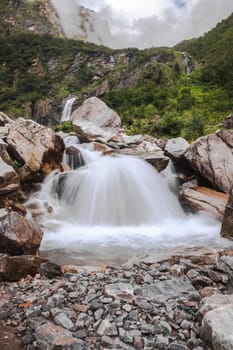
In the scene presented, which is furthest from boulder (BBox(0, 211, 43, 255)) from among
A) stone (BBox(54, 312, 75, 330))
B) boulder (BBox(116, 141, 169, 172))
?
boulder (BBox(116, 141, 169, 172))

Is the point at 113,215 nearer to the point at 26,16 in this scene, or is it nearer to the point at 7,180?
the point at 7,180

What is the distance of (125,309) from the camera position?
448 centimetres

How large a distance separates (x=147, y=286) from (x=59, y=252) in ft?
13.8

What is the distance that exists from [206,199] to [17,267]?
9031 mm

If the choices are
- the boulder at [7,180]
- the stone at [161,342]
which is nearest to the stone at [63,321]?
the stone at [161,342]

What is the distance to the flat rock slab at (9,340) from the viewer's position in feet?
13.3

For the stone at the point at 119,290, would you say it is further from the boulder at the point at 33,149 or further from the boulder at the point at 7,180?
the boulder at the point at 33,149

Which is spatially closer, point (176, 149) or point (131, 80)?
point (176, 149)

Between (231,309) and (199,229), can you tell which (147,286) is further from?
(199,229)

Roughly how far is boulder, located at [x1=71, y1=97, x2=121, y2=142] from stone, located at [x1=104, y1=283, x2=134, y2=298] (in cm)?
1661

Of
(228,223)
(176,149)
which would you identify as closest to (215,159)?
(176,149)

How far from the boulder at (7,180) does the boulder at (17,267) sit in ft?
17.6

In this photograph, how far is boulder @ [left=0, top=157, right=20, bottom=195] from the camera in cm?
1144

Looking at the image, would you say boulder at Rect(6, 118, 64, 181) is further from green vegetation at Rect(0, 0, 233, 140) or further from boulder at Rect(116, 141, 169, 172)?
green vegetation at Rect(0, 0, 233, 140)
